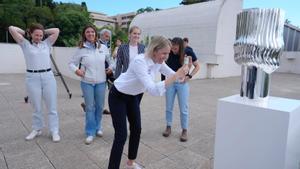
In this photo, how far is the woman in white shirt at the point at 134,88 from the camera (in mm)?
1800

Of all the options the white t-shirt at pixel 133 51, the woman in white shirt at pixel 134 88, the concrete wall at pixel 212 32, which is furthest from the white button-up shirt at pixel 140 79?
the concrete wall at pixel 212 32

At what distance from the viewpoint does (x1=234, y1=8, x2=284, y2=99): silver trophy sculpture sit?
1637 millimetres

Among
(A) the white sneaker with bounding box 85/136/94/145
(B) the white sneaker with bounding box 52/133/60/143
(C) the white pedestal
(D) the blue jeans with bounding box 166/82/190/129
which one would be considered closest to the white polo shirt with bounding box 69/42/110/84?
(A) the white sneaker with bounding box 85/136/94/145

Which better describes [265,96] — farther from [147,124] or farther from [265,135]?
[147,124]

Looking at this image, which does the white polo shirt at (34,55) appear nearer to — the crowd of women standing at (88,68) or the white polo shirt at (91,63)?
the crowd of women standing at (88,68)

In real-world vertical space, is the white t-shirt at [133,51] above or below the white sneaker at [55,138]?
above

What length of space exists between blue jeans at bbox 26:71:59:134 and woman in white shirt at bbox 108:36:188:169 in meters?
1.33

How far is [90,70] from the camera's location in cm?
298

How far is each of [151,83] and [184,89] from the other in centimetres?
147

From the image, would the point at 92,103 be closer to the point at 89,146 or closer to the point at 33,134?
the point at 89,146

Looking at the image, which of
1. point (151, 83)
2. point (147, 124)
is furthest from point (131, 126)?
point (147, 124)

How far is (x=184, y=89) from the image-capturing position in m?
3.18

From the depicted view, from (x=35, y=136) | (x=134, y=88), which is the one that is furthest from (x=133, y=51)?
(x=35, y=136)

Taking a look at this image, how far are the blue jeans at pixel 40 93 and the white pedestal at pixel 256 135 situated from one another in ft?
7.38
